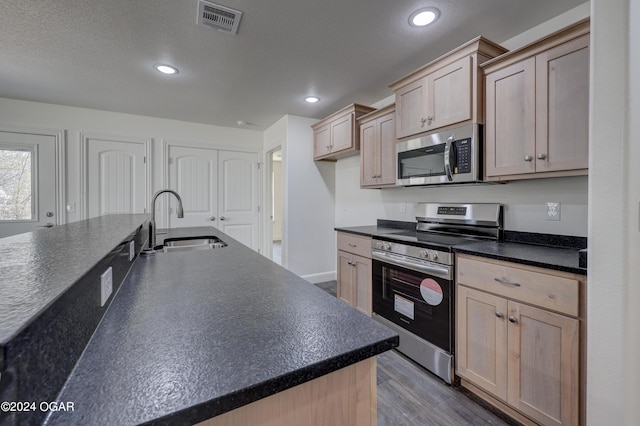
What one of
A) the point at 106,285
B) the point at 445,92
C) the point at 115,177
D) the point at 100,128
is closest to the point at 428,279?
the point at 445,92

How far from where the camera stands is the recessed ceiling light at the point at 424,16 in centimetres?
179

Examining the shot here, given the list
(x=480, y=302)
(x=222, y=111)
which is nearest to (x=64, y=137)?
(x=222, y=111)

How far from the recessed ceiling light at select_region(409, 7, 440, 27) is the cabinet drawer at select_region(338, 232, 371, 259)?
1.64 metres

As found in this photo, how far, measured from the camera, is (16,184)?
3.29 meters

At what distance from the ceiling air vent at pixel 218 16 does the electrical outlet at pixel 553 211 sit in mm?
2317

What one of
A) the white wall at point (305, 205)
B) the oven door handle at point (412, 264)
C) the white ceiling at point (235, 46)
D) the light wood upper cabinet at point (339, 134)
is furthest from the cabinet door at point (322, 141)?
the oven door handle at point (412, 264)

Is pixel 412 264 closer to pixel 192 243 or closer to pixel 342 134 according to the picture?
pixel 192 243

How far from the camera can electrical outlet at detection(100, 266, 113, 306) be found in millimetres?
720

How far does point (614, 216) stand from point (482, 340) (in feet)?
2.99

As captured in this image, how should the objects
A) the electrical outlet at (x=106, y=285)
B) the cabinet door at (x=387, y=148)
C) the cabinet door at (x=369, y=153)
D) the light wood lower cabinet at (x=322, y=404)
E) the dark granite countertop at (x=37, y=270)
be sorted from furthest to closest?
the cabinet door at (x=369, y=153), the cabinet door at (x=387, y=148), the electrical outlet at (x=106, y=285), the light wood lower cabinet at (x=322, y=404), the dark granite countertop at (x=37, y=270)

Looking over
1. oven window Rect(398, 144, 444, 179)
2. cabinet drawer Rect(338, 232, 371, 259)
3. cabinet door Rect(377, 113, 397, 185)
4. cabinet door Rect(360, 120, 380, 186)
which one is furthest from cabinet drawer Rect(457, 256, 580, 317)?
cabinet door Rect(360, 120, 380, 186)

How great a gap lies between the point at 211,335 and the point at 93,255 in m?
0.37

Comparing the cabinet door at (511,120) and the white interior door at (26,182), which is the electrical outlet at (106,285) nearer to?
the cabinet door at (511,120)

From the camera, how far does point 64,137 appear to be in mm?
3492
